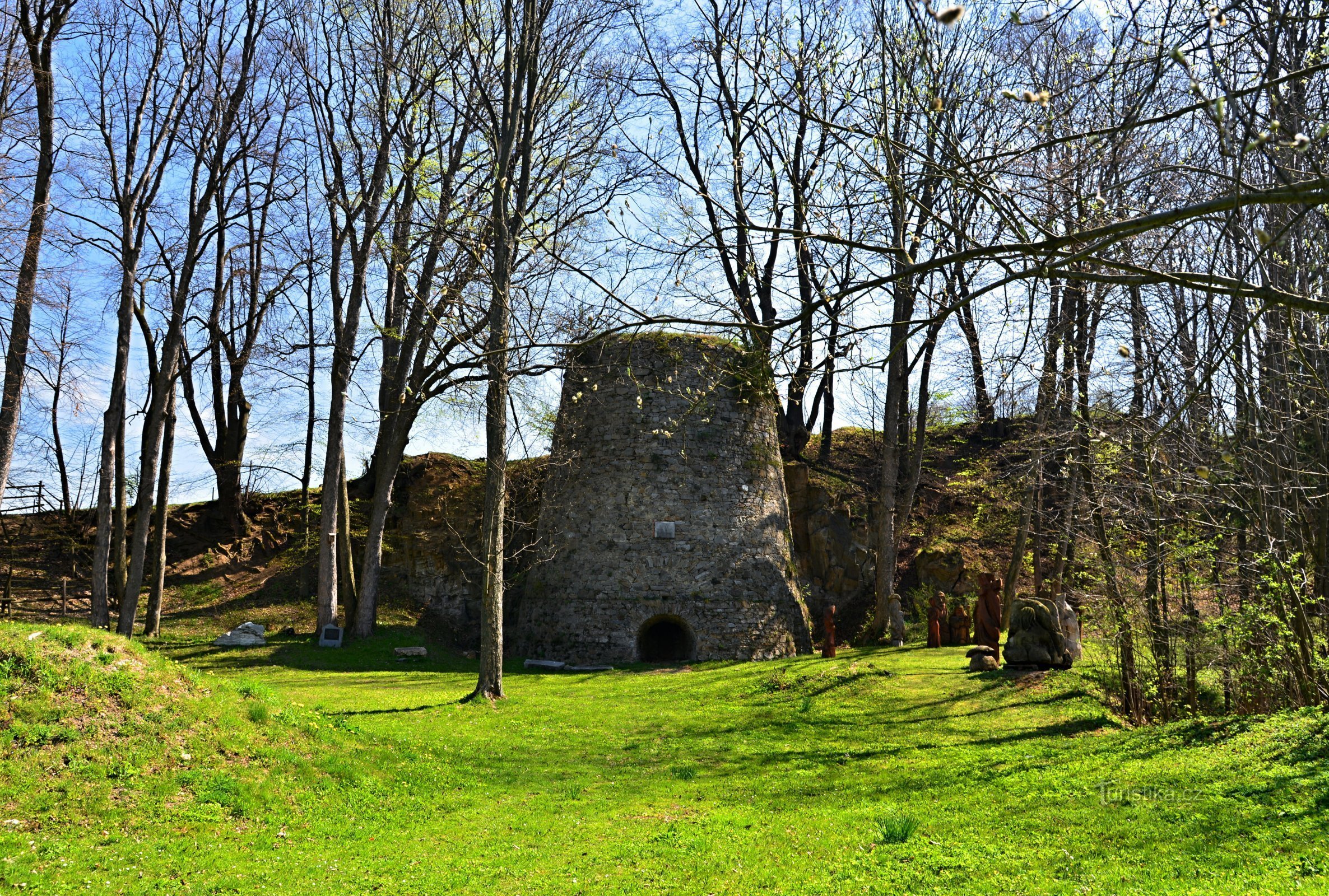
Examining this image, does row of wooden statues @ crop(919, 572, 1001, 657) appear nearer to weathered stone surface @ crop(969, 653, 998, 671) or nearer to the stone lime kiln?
weathered stone surface @ crop(969, 653, 998, 671)

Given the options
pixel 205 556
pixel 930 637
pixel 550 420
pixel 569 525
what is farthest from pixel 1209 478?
pixel 205 556

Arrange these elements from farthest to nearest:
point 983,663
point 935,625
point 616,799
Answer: point 935,625 < point 983,663 < point 616,799

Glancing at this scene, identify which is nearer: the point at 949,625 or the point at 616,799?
the point at 616,799

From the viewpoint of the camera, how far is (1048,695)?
1002cm

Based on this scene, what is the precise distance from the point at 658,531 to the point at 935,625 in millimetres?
5278

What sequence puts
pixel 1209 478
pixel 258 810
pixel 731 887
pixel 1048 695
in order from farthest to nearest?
pixel 1048 695, pixel 1209 478, pixel 258 810, pixel 731 887

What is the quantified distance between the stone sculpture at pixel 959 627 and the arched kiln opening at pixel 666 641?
462cm

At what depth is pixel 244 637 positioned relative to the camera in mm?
16047

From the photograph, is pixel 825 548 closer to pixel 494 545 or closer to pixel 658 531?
pixel 658 531

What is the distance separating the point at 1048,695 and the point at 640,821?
230 inches

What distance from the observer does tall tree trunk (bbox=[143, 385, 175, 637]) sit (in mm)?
16312

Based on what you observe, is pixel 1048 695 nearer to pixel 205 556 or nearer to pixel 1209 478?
pixel 1209 478

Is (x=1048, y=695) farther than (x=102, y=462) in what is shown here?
No

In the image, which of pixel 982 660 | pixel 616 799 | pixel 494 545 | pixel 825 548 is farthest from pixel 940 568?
pixel 616 799
